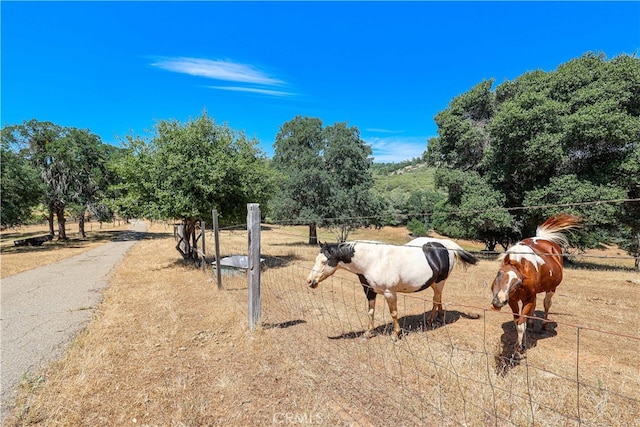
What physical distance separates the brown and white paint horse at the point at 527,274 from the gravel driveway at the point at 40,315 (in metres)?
5.93

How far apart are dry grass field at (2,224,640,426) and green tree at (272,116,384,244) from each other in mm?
14422

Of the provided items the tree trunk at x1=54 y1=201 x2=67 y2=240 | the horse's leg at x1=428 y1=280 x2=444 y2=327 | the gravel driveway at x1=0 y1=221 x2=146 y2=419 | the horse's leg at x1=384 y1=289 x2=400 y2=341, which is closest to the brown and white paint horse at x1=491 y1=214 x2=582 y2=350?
the horse's leg at x1=428 y1=280 x2=444 y2=327

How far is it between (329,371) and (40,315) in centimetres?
678

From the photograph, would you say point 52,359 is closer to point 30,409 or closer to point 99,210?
point 30,409

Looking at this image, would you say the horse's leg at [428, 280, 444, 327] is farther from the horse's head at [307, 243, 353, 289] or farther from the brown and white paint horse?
the horse's head at [307, 243, 353, 289]

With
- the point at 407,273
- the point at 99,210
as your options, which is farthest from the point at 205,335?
the point at 99,210

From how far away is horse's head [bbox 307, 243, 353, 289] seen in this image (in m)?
4.95

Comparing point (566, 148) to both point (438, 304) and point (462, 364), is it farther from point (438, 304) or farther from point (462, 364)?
point (462, 364)

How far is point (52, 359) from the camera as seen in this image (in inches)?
173

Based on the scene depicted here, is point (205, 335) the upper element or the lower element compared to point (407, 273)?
lower

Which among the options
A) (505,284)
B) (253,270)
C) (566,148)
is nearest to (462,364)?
(505,284)

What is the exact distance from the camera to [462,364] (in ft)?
13.2

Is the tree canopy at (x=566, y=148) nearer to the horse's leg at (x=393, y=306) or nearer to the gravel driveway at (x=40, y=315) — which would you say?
the horse's leg at (x=393, y=306)

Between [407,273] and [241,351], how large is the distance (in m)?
2.95
